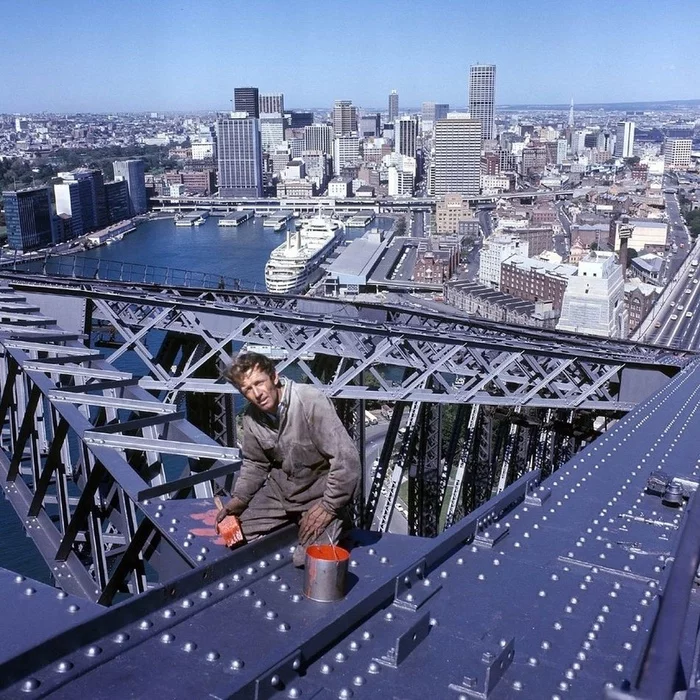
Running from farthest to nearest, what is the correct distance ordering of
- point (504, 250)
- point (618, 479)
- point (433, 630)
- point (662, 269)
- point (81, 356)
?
1. point (662, 269)
2. point (504, 250)
3. point (81, 356)
4. point (618, 479)
5. point (433, 630)

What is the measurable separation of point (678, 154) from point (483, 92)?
10.1 m

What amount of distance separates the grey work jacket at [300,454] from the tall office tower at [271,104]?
124 ft

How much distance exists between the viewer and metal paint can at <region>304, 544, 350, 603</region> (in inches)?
22.0

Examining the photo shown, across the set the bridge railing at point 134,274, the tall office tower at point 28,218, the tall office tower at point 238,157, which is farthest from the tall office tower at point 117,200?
the bridge railing at point 134,274

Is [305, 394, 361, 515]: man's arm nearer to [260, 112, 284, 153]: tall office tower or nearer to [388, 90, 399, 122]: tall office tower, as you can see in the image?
[260, 112, 284, 153]: tall office tower

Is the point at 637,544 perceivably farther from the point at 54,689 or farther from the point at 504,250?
the point at 504,250

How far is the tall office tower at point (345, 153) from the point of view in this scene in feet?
91.1

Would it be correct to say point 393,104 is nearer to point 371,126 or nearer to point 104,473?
point 371,126

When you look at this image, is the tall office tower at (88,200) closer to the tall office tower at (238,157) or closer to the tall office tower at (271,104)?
the tall office tower at (238,157)

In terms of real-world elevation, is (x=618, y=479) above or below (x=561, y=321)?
above

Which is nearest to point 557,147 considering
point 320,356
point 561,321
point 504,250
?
point 504,250

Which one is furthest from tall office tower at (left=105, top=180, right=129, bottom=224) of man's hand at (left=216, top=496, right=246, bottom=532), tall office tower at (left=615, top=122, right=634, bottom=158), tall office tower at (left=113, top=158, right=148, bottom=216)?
tall office tower at (left=615, top=122, right=634, bottom=158)

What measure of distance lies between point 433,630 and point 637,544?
32 centimetres

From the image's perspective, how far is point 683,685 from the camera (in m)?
0.42
